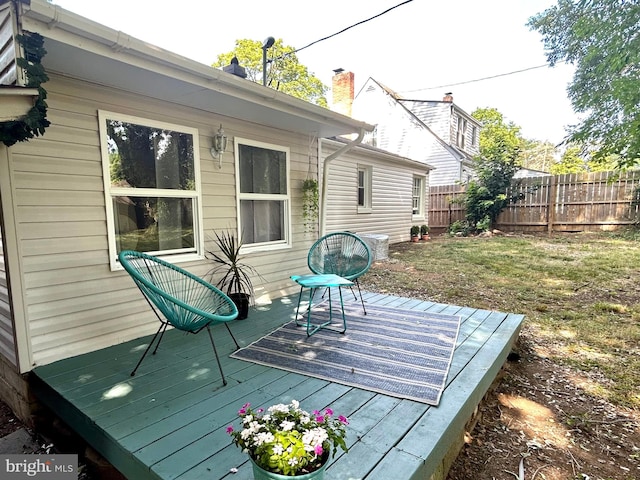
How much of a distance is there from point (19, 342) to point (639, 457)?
3.82 meters

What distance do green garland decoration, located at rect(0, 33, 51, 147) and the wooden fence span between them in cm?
1211

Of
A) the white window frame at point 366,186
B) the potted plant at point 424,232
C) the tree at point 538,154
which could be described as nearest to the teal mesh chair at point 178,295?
the white window frame at point 366,186

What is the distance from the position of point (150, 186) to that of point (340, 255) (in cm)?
217

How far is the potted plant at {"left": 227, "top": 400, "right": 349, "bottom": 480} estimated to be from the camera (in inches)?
41.8

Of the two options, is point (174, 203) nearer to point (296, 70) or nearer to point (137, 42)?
point (137, 42)

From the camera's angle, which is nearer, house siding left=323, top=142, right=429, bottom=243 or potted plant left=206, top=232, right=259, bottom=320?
potted plant left=206, top=232, right=259, bottom=320

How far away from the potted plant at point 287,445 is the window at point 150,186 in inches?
84.0

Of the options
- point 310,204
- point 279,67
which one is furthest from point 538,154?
point 310,204

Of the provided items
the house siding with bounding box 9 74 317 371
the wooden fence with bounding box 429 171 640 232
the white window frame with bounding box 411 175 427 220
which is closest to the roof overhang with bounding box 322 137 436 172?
the white window frame with bounding box 411 175 427 220

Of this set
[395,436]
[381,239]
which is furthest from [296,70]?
[395,436]

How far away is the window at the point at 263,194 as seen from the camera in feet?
12.2

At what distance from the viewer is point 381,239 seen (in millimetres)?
7797

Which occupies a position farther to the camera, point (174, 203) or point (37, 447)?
point (174, 203)

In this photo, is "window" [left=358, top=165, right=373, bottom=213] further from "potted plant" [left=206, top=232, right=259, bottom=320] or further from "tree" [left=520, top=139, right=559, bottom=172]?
"tree" [left=520, top=139, right=559, bottom=172]
